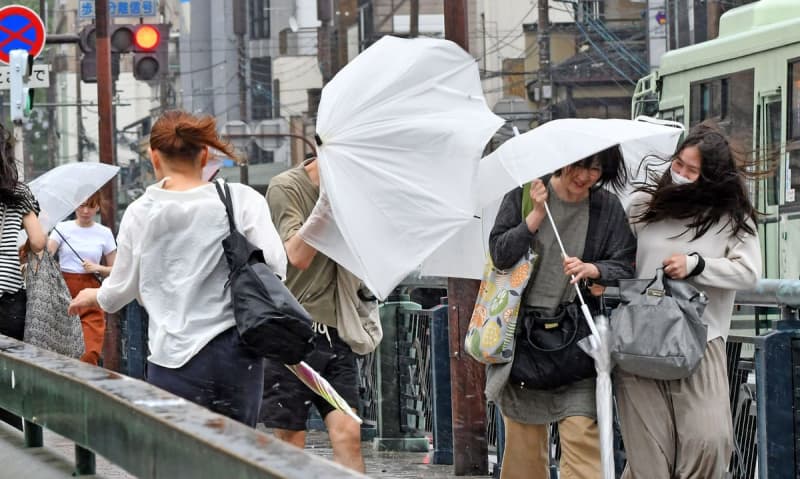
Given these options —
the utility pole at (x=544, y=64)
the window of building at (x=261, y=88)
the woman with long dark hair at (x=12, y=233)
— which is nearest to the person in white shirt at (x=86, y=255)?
the woman with long dark hair at (x=12, y=233)

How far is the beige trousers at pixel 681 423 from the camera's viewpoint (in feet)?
18.6

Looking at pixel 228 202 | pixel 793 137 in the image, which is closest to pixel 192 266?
pixel 228 202

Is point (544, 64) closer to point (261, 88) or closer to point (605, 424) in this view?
point (261, 88)

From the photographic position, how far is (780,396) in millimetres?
5945

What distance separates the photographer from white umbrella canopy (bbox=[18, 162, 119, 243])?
33.3 ft

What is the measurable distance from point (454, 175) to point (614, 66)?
4349cm

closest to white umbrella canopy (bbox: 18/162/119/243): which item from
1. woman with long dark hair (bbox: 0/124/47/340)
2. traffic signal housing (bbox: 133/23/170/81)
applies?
woman with long dark hair (bbox: 0/124/47/340)

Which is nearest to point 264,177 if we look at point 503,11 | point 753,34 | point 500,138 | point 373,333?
point 503,11

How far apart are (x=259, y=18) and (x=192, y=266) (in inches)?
2382

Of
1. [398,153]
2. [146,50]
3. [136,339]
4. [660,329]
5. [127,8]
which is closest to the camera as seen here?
[660,329]

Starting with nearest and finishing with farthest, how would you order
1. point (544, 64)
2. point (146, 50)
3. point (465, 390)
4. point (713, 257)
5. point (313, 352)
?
point (713, 257) < point (313, 352) < point (465, 390) < point (146, 50) < point (544, 64)

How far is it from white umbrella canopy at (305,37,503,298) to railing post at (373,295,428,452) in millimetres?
3922

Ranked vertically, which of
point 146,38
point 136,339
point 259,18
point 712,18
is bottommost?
point 136,339

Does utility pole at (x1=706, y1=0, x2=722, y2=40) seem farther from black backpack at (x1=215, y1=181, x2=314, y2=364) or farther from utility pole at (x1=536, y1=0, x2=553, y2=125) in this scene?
black backpack at (x1=215, y1=181, x2=314, y2=364)
